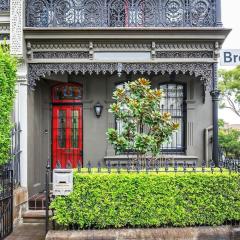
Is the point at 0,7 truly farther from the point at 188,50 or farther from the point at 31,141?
the point at 188,50

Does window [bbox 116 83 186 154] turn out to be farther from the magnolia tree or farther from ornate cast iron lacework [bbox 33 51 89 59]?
the magnolia tree

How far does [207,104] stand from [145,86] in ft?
13.4

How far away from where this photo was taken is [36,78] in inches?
366

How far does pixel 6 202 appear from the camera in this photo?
7.36 meters

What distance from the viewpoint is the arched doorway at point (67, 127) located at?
1106 centimetres

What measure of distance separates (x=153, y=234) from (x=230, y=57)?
A: 3.59m

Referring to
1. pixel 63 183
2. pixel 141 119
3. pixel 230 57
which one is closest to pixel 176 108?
pixel 141 119

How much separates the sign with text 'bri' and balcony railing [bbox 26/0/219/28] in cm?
293

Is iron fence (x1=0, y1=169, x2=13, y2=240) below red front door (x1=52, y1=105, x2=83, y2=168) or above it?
below

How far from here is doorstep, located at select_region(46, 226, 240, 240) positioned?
667 centimetres

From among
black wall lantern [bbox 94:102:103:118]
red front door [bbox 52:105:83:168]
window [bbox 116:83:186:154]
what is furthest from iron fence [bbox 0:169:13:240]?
window [bbox 116:83:186:154]

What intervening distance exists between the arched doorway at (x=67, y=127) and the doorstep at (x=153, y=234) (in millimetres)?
4463

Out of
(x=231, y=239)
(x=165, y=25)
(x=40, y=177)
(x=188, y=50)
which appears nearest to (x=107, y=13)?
(x=165, y=25)

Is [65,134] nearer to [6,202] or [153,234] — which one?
[6,202]
